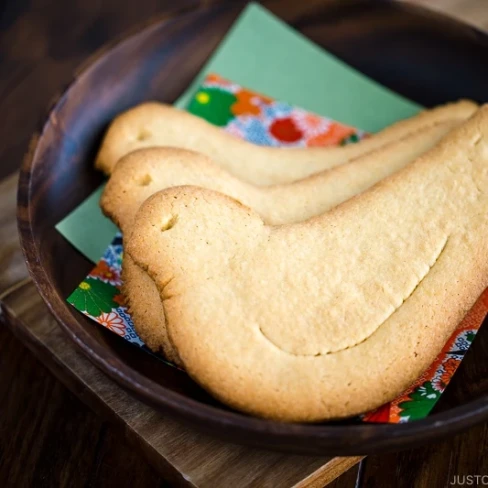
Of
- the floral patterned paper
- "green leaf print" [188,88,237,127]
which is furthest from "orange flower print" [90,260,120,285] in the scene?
"green leaf print" [188,88,237,127]

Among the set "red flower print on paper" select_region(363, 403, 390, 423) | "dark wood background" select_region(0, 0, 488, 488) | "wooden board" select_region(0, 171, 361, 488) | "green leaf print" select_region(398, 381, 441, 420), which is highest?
"green leaf print" select_region(398, 381, 441, 420)

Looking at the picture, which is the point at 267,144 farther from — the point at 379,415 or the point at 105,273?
the point at 379,415

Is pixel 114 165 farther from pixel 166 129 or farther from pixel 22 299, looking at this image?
pixel 22 299

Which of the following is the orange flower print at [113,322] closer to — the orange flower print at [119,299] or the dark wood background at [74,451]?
the orange flower print at [119,299]

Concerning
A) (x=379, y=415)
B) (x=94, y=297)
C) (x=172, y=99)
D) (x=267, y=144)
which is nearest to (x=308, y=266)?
(x=379, y=415)

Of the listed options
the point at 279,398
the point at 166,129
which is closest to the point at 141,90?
the point at 166,129

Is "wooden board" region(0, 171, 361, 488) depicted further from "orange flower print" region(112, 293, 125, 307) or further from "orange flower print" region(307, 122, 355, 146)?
"orange flower print" region(307, 122, 355, 146)
